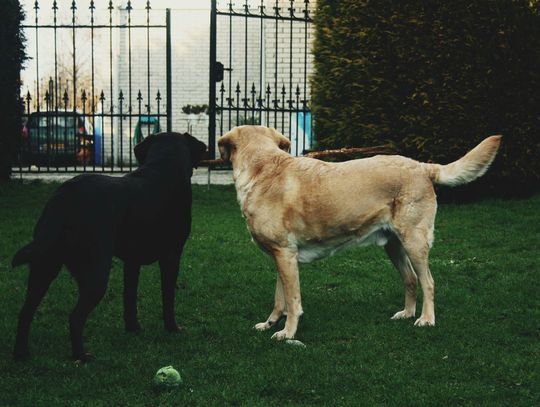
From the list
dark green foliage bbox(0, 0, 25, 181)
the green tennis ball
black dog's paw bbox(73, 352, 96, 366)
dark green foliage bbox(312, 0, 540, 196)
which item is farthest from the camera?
→ dark green foliage bbox(0, 0, 25, 181)

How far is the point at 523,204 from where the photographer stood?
962 cm

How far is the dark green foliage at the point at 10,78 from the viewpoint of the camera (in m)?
10.6

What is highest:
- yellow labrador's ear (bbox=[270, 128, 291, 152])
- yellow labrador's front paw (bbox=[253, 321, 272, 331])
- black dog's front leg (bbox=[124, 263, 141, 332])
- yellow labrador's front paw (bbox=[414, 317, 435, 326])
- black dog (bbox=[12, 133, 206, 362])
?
yellow labrador's ear (bbox=[270, 128, 291, 152])

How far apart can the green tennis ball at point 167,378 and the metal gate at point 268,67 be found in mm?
7409

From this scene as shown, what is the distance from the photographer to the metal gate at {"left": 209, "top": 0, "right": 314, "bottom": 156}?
1192cm

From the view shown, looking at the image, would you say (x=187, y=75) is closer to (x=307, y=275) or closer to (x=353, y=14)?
(x=353, y=14)

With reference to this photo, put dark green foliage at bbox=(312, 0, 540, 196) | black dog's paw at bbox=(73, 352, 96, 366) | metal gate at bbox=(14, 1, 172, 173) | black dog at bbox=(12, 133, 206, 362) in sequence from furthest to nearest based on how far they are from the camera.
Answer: metal gate at bbox=(14, 1, 172, 173), dark green foliage at bbox=(312, 0, 540, 196), black dog's paw at bbox=(73, 352, 96, 366), black dog at bbox=(12, 133, 206, 362)

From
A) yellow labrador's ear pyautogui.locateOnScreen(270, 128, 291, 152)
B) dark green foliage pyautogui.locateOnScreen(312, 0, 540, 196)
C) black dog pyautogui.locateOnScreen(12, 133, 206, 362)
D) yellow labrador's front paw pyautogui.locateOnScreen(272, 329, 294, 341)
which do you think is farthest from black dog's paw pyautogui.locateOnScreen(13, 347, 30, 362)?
dark green foliage pyautogui.locateOnScreen(312, 0, 540, 196)

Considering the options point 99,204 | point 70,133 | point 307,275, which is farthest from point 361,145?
point 70,133

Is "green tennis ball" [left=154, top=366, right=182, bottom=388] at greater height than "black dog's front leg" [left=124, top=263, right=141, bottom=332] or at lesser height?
lesser

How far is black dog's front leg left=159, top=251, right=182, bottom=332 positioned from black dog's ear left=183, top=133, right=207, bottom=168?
2.39 ft

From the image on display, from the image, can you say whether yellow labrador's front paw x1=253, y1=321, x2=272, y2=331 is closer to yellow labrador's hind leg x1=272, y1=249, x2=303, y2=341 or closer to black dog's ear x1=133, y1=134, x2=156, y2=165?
yellow labrador's hind leg x1=272, y1=249, x2=303, y2=341

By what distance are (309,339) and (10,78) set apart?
800 cm

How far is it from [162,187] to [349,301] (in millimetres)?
1817
